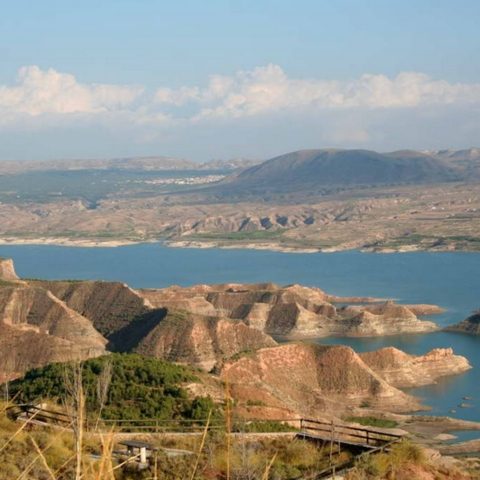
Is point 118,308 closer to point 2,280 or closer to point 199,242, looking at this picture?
point 2,280

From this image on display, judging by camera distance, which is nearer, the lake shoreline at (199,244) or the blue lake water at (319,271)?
the blue lake water at (319,271)

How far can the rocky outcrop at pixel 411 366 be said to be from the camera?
204 feet

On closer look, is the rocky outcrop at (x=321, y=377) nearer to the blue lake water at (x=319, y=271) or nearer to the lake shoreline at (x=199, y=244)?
the blue lake water at (x=319, y=271)

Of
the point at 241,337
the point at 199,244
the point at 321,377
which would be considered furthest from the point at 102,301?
the point at 199,244

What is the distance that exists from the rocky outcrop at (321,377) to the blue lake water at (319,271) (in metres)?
8.53

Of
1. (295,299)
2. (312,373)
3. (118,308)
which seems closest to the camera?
(312,373)

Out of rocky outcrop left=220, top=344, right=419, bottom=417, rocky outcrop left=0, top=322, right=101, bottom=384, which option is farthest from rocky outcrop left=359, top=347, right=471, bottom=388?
rocky outcrop left=0, top=322, right=101, bottom=384

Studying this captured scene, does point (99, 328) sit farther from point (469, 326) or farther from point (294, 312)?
point (469, 326)

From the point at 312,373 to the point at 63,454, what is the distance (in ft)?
135

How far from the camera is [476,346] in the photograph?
74.9 m

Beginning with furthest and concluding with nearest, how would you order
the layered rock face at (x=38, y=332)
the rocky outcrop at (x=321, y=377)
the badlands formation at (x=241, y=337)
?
the layered rock face at (x=38, y=332) → the badlands formation at (x=241, y=337) → the rocky outcrop at (x=321, y=377)

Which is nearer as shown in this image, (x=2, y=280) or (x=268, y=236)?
(x=2, y=280)

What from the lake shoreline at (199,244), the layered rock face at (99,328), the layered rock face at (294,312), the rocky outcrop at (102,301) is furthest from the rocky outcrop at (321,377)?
the lake shoreline at (199,244)

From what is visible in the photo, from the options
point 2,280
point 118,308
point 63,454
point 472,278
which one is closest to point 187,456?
point 63,454
